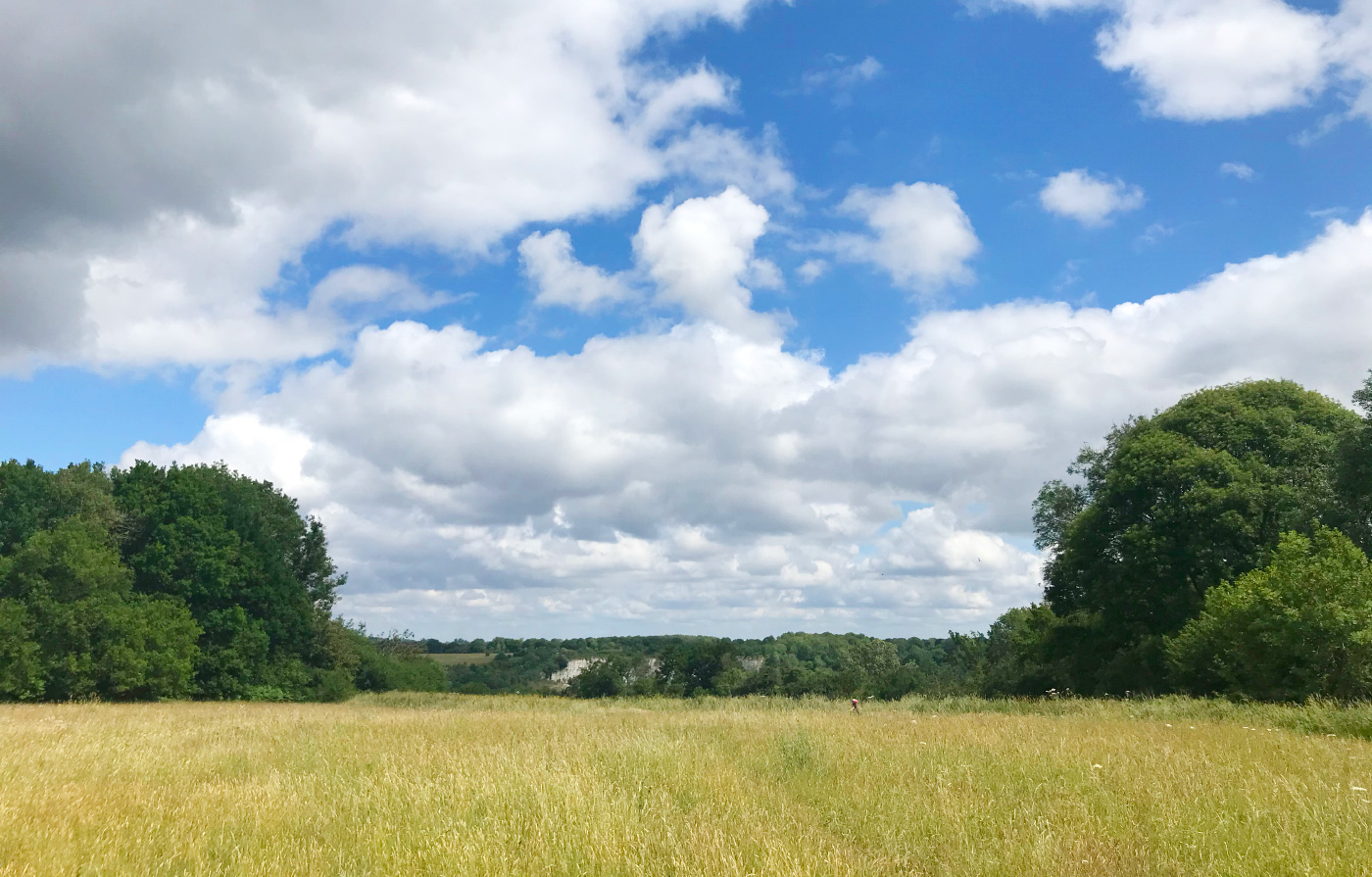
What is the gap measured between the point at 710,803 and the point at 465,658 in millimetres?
146378

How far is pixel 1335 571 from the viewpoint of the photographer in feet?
72.5

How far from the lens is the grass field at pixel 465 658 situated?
136 metres

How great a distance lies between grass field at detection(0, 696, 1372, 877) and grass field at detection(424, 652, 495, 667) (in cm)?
12417

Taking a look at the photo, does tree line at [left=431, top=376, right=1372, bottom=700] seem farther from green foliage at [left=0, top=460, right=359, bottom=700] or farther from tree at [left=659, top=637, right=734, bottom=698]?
tree at [left=659, top=637, right=734, bottom=698]

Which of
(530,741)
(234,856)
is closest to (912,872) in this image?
(234,856)

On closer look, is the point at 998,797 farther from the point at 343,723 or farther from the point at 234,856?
the point at 343,723

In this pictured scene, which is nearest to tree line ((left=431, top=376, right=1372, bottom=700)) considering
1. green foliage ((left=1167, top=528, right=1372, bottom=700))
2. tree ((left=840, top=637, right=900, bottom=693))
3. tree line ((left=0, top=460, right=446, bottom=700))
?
green foliage ((left=1167, top=528, right=1372, bottom=700))

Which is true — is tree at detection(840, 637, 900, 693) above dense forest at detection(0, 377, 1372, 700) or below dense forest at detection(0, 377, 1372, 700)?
below

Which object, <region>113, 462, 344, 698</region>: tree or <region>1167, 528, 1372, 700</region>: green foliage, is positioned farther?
<region>113, 462, 344, 698</region>: tree

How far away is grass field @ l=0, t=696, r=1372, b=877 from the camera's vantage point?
23.7ft

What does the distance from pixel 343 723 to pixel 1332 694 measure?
2518 centimetres

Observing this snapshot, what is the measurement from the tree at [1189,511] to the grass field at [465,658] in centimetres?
11133

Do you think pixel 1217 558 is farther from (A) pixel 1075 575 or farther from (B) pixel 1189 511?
(A) pixel 1075 575

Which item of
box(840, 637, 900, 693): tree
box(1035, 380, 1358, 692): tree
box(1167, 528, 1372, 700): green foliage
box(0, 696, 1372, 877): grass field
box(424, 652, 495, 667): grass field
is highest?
box(1035, 380, 1358, 692): tree
